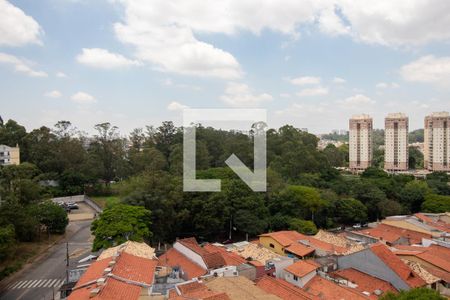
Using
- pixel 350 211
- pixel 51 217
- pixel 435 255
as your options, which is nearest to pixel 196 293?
pixel 435 255

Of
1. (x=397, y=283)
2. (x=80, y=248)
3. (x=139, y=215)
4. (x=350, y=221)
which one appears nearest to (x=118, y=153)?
(x=80, y=248)

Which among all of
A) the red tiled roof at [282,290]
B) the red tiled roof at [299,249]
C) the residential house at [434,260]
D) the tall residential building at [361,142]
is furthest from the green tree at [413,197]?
the tall residential building at [361,142]

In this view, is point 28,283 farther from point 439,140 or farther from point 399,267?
point 439,140

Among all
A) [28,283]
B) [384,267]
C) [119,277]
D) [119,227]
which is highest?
[119,227]

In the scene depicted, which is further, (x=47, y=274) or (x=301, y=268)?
(x=47, y=274)

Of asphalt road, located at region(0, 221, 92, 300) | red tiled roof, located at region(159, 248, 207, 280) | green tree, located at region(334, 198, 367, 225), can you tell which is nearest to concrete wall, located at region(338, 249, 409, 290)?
red tiled roof, located at region(159, 248, 207, 280)

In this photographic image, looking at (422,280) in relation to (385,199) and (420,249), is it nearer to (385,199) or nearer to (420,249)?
(420,249)
